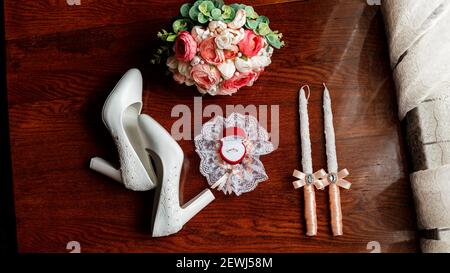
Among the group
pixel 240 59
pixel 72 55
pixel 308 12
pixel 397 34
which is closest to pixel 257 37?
pixel 240 59

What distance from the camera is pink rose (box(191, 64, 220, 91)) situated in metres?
1.16

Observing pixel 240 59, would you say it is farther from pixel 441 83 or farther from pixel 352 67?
pixel 441 83

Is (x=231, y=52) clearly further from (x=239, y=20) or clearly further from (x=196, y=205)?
(x=196, y=205)

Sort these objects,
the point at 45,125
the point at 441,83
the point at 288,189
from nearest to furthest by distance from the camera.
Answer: the point at 441,83 → the point at 288,189 → the point at 45,125

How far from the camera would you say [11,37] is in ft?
4.82

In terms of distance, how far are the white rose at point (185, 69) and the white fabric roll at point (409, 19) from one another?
1.74ft

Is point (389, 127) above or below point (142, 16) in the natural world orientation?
below

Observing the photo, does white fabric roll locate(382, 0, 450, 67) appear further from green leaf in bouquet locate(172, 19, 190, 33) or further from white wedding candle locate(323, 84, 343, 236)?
green leaf in bouquet locate(172, 19, 190, 33)

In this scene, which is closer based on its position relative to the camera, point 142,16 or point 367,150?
point 367,150

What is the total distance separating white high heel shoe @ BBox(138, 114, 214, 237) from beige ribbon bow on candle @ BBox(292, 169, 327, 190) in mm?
260

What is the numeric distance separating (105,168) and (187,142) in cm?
24

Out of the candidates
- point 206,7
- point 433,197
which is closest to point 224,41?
point 206,7

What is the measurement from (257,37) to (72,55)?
1.92ft

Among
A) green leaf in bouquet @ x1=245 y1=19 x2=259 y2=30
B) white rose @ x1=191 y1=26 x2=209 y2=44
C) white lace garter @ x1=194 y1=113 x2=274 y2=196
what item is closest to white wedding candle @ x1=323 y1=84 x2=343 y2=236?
white lace garter @ x1=194 y1=113 x2=274 y2=196
